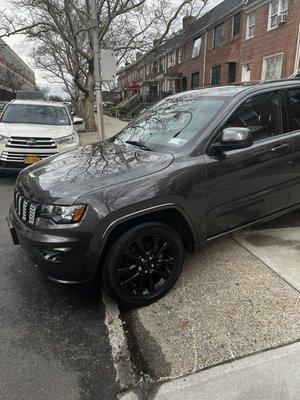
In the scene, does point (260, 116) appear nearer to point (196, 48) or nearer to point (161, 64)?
point (196, 48)

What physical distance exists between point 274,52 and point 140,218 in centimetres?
1752

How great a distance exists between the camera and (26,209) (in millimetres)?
3041

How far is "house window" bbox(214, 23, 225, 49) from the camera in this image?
24719mm

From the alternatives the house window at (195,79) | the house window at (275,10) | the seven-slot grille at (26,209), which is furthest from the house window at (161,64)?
the seven-slot grille at (26,209)

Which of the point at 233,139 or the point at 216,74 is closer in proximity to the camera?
the point at 233,139

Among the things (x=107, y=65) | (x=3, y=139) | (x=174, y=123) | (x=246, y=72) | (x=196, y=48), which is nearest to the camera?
(x=174, y=123)

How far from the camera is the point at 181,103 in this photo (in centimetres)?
399

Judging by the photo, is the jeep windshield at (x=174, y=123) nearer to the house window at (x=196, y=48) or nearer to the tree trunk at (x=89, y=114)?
the tree trunk at (x=89, y=114)

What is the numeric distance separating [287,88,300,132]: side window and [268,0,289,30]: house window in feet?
50.3

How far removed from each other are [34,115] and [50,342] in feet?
21.5

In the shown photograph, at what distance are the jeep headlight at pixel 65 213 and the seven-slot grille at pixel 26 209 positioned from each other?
167 mm

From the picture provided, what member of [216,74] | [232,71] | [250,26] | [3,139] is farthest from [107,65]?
[216,74]

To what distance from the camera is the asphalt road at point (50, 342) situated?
232 centimetres

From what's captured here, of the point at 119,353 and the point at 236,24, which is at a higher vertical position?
the point at 236,24
